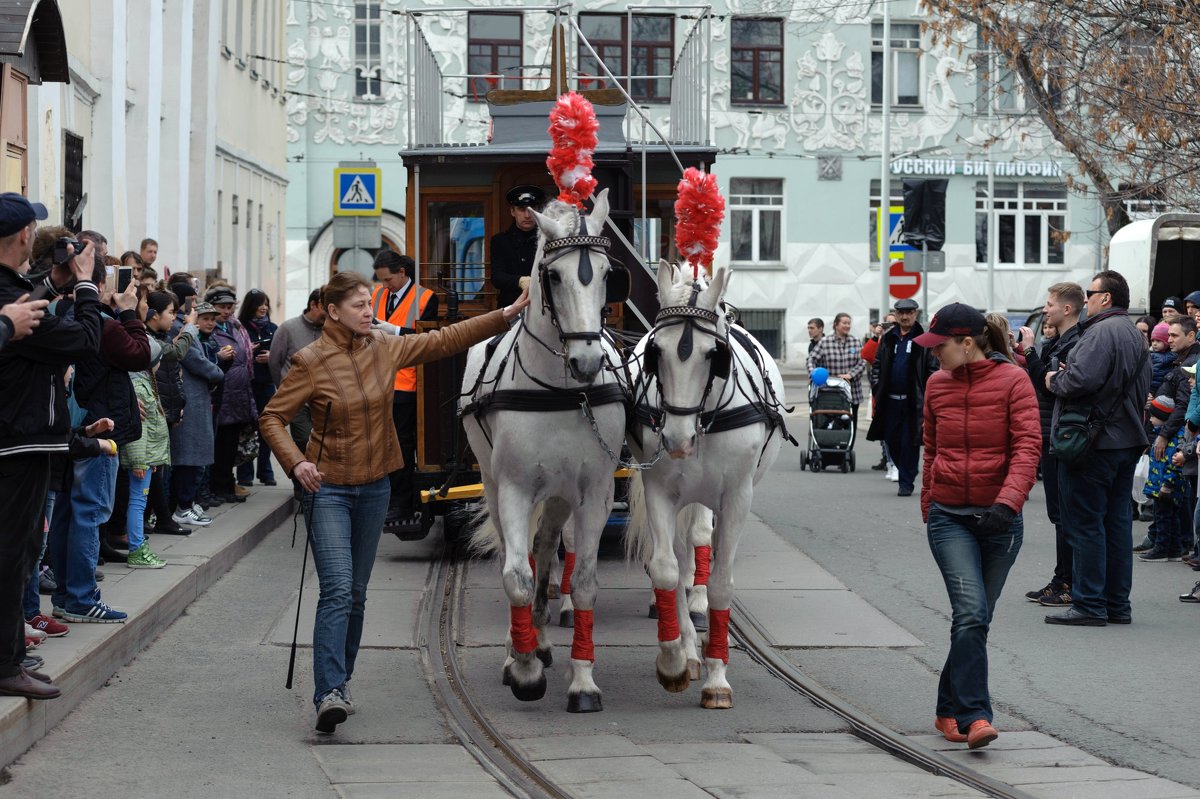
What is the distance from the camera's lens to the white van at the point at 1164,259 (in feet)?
61.3

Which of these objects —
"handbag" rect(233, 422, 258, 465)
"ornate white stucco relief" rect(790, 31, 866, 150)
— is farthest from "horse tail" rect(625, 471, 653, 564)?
"ornate white stucco relief" rect(790, 31, 866, 150)

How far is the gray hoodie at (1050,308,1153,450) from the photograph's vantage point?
10.4 meters

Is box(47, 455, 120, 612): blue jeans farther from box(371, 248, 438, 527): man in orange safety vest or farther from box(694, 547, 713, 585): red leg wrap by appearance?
box(694, 547, 713, 585): red leg wrap

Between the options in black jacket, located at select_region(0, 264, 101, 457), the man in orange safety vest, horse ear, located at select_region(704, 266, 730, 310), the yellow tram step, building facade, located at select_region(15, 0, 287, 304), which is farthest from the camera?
building facade, located at select_region(15, 0, 287, 304)

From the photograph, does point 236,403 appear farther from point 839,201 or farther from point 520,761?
point 839,201

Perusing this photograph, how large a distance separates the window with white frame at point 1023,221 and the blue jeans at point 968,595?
38.3m

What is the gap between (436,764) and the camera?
690cm

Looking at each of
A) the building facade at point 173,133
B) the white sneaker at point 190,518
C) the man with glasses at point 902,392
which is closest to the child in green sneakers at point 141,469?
the white sneaker at point 190,518

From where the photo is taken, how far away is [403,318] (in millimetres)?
11969

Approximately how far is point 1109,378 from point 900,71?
35.0 m

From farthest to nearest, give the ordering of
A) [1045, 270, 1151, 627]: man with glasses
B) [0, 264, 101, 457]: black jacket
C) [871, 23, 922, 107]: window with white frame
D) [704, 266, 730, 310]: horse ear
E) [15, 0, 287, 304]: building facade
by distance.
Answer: [871, 23, 922, 107]: window with white frame → [15, 0, 287, 304]: building facade → [1045, 270, 1151, 627]: man with glasses → [704, 266, 730, 310]: horse ear → [0, 264, 101, 457]: black jacket

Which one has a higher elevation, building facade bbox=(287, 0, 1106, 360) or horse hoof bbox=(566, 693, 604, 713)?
building facade bbox=(287, 0, 1106, 360)

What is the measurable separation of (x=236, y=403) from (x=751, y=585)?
217 inches

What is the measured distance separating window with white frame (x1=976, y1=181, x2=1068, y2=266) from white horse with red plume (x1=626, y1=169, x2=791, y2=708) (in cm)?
3720
